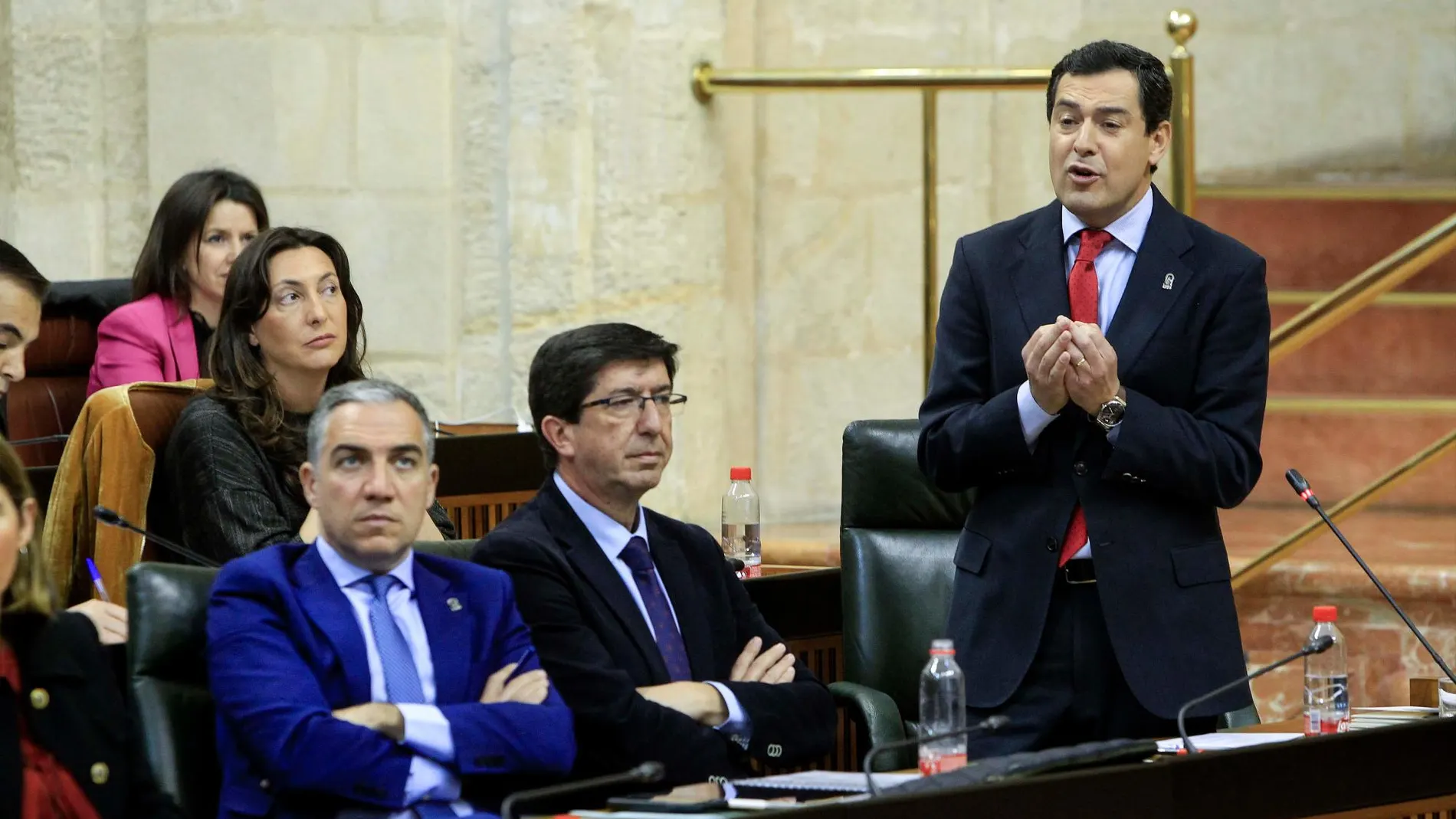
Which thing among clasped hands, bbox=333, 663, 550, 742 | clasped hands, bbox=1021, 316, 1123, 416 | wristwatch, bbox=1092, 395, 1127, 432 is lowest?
clasped hands, bbox=333, 663, 550, 742

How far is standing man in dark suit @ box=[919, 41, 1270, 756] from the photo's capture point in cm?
283

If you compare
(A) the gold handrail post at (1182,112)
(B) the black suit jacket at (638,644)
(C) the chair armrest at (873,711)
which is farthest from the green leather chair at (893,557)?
(A) the gold handrail post at (1182,112)

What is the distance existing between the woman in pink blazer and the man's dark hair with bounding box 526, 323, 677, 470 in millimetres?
1333

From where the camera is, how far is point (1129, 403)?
278 centimetres

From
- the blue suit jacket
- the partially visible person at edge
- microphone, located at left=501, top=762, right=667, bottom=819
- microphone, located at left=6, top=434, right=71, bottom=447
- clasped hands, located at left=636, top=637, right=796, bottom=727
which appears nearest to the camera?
microphone, located at left=501, top=762, right=667, bottom=819

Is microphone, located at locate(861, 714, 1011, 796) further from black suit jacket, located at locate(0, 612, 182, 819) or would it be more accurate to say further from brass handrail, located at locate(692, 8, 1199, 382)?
brass handrail, located at locate(692, 8, 1199, 382)

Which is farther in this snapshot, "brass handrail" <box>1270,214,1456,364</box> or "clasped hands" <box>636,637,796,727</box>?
"brass handrail" <box>1270,214,1456,364</box>

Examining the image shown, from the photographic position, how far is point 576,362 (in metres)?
3.11

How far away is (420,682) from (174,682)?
31cm

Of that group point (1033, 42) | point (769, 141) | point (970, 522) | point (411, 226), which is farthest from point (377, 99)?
point (970, 522)

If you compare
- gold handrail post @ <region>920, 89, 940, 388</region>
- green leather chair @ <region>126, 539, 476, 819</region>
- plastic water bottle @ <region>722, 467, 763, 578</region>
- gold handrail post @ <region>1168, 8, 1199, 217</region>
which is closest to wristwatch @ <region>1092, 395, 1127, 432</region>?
green leather chair @ <region>126, 539, 476, 819</region>

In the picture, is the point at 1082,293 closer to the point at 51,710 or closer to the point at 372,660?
the point at 372,660

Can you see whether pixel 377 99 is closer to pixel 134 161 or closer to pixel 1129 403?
pixel 134 161

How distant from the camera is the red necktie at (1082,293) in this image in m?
2.88
